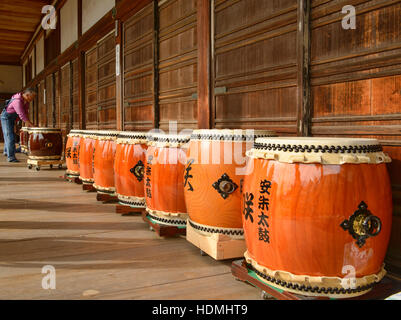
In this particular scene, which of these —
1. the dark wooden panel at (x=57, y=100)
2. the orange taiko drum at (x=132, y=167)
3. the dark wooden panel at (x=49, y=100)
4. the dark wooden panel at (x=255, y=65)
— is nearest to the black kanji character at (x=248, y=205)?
the dark wooden panel at (x=255, y=65)

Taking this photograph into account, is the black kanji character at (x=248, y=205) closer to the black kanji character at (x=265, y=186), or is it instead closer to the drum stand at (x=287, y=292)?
the black kanji character at (x=265, y=186)

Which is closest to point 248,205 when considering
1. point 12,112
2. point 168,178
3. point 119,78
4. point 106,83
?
point 168,178

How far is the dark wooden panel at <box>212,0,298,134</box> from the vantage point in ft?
7.91

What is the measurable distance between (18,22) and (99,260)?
38.6ft

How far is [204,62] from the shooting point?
3.30m

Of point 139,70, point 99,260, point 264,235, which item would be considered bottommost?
point 99,260

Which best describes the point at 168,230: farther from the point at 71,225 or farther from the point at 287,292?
the point at 287,292

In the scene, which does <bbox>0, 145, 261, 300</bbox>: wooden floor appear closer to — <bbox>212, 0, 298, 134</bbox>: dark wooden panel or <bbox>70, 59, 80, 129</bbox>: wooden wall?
<bbox>212, 0, 298, 134</bbox>: dark wooden panel

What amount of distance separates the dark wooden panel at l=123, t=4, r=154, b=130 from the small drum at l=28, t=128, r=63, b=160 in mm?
1621

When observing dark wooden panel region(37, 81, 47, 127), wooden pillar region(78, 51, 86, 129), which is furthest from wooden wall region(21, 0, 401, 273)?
dark wooden panel region(37, 81, 47, 127)

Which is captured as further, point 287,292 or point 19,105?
point 19,105

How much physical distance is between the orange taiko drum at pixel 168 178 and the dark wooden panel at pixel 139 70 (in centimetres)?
196

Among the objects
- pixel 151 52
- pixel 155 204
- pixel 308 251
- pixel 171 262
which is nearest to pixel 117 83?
pixel 151 52

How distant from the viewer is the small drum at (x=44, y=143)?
6.24m
